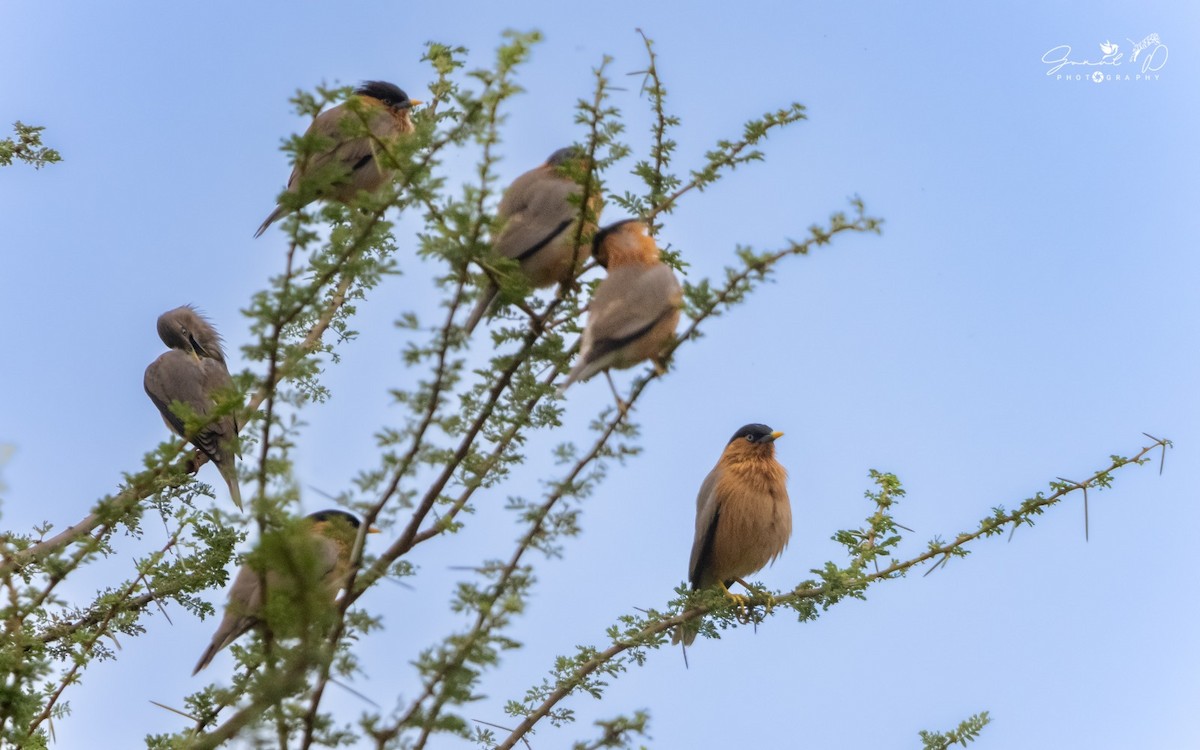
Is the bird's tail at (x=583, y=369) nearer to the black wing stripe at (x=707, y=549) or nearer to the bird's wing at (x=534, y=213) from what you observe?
the bird's wing at (x=534, y=213)

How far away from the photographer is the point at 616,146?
13.1 ft

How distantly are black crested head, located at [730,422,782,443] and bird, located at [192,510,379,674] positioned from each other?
264 cm

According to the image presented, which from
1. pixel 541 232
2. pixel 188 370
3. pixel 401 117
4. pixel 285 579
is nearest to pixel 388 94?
pixel 401 117

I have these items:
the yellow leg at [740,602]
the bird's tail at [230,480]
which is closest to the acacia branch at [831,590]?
the yellow leg at [740,602]

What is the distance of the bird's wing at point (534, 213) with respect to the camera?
5.36m

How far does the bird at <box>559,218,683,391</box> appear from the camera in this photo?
16.0ft

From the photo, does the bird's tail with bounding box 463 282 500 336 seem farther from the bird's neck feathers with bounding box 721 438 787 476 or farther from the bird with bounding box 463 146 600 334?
the bird's neck feathers with bounding box 721 438 787 476

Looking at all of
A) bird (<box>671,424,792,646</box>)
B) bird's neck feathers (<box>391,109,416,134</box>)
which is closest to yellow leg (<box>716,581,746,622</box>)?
bird (<box>671,424,792,646</box>)

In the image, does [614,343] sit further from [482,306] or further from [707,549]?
[707,549]

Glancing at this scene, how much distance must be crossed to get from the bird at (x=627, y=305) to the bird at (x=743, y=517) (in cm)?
243

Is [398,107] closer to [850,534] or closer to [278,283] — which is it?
[850,534]

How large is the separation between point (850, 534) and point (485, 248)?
2.78m

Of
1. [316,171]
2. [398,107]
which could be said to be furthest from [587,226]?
[398,107]

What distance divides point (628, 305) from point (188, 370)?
5160mm
